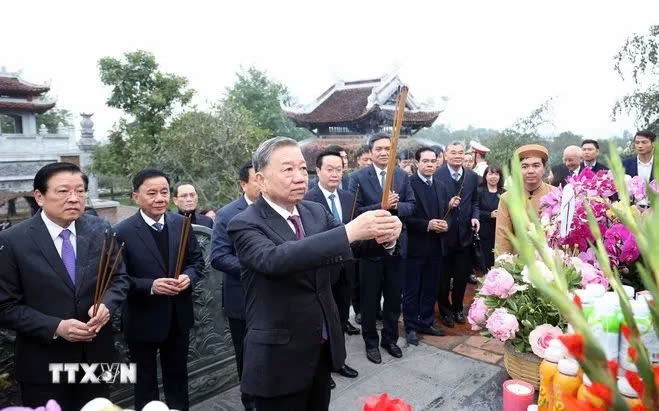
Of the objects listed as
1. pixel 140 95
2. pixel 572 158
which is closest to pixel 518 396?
pixel 572 158

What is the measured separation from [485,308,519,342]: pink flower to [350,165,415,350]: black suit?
2.05 metres

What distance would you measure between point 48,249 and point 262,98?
32616mm

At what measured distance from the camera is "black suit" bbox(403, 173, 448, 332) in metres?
4.20

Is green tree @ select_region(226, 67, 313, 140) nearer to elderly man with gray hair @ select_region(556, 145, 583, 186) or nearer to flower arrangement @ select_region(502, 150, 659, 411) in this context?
elderly man with gray hair @ select_region(556, 145, 583, 186)

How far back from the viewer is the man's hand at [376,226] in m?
1.47

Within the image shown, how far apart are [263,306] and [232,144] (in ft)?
36.8

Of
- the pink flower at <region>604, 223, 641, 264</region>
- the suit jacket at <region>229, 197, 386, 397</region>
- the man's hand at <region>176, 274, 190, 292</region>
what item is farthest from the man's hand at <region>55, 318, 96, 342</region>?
the pink flower at <region>604, 223, 641, 264</region>

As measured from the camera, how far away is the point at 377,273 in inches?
150

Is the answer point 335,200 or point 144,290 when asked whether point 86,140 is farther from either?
point 144,290

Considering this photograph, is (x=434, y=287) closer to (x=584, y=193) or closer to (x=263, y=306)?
(x=584, y=193)

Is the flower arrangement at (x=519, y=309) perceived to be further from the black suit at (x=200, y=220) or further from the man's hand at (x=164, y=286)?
the black suit at (x=200, y=220)

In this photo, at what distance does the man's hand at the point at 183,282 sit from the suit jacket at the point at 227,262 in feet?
0.78

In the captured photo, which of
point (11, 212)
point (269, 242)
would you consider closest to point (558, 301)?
point (269, 242)

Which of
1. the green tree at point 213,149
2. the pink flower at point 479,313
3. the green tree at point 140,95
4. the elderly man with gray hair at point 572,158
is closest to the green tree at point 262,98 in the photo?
the green tree at point 140,95
